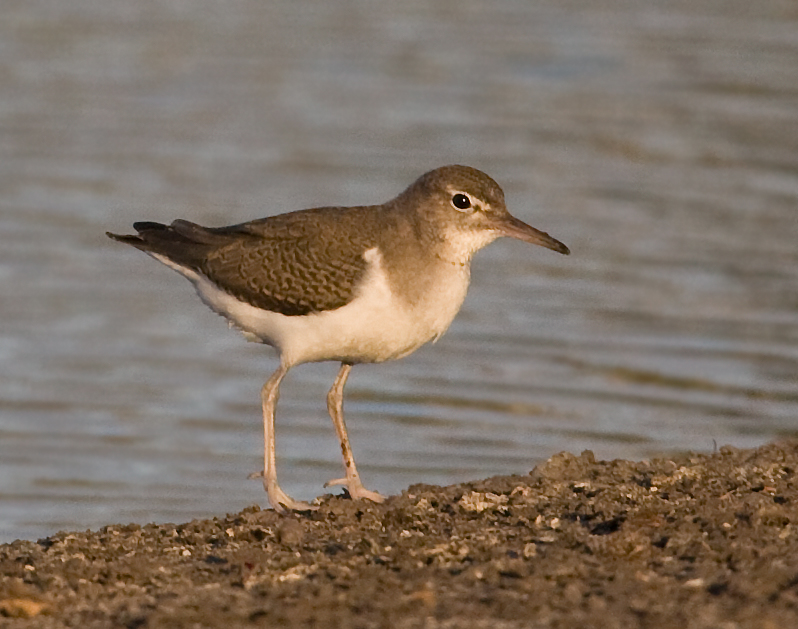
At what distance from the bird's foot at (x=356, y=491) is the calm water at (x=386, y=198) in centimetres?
143

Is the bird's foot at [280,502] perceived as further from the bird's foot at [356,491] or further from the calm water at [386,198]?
the calm water at [386,198]

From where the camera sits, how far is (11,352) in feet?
45.3

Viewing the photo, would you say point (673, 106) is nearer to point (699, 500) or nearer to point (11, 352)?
point (11, 352)

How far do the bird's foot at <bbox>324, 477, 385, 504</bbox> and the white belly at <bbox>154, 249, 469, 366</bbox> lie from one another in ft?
2.49

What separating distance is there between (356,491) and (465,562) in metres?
2.21

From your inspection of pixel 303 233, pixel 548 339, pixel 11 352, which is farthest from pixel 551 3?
pixel 303 233

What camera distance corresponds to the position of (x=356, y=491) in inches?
395

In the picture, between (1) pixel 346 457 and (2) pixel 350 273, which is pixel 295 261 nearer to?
(2) pixel 350 273

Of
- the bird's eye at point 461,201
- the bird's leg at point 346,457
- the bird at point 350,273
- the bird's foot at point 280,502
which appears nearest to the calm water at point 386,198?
the bird's leg at point 346,457

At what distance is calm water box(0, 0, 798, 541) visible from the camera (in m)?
12.5

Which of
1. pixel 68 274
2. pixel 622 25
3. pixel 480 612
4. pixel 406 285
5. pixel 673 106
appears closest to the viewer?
pixel 480 612

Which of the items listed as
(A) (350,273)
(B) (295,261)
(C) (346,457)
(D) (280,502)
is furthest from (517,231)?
(D) (280,502)

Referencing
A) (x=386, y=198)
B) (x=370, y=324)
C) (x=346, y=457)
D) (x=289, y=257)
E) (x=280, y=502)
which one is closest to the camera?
(x=370, y=324)

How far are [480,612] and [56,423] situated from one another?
20.7ft
